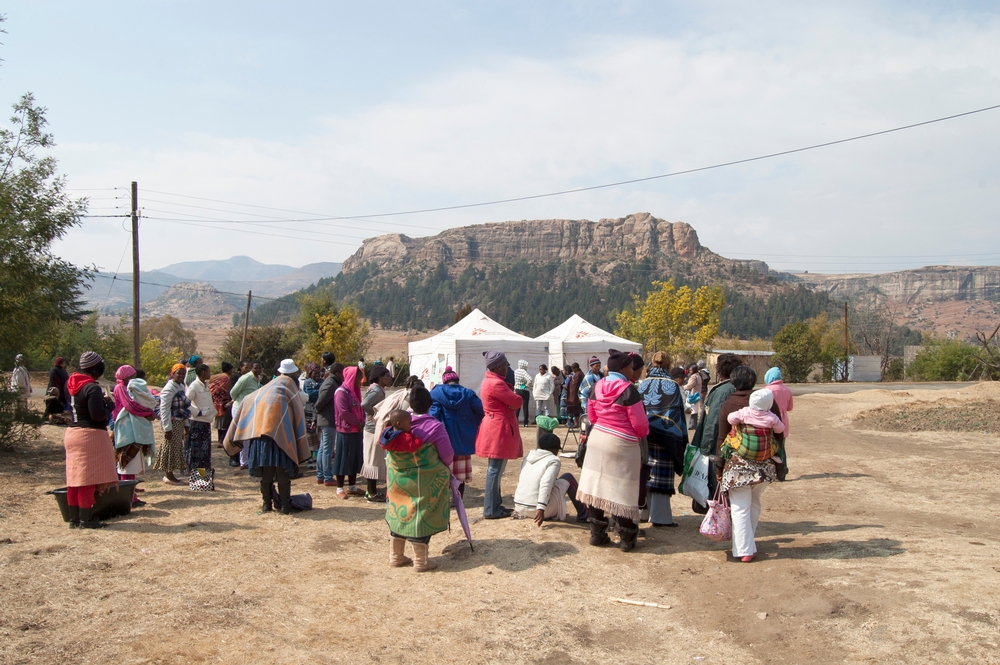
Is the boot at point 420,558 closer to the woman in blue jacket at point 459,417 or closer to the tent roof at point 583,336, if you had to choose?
the woman in blue jacket at point 459,417

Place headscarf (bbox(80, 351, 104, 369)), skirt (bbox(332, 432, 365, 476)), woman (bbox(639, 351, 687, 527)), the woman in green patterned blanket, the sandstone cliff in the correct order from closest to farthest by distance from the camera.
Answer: the woman in green patterned blanket → woman (bbox(639, 351, 687, 527)) → headscarf (bbox(80, 351, 104, 369)) → skirt (bbox(332, 432, 365, 476)) → the sandstone cliff

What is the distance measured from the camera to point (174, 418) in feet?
30.4


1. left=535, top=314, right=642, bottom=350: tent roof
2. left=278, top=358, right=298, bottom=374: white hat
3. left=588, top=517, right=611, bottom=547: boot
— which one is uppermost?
left=535, top=314, right=642, bottom=350: tent roof

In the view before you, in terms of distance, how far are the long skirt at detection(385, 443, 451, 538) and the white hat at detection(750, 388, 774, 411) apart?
108 inches

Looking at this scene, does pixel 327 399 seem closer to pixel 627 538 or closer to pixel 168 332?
pixel 627 538

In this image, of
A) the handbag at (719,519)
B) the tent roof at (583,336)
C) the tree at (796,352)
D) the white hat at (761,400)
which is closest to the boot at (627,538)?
the handbag at (719,519)

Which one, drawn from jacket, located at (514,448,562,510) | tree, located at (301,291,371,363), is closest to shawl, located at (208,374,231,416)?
jacket, located at (514,448,562,510)

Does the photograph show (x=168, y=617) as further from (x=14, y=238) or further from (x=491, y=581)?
(x=14, y=238)

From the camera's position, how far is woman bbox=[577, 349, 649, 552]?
5957 mm

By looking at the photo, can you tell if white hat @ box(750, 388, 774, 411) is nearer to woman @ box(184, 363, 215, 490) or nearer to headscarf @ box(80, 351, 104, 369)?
headscarf @ box(80, 351, 104, 369)

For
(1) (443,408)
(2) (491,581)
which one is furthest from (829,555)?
(1) (443,408)

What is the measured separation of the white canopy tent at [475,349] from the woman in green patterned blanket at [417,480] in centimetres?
1368

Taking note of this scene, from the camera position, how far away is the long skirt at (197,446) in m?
9.49

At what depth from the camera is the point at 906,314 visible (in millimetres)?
153375
